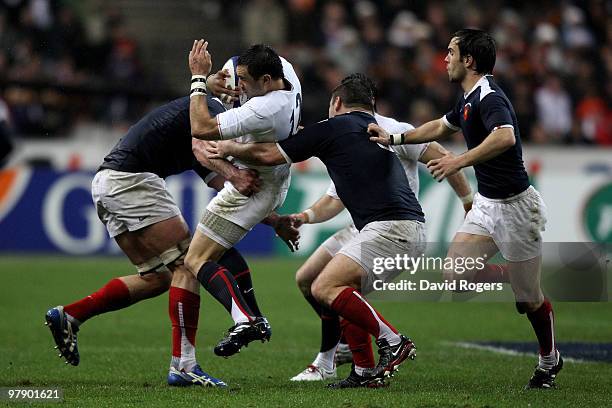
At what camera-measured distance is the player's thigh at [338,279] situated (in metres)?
7.28

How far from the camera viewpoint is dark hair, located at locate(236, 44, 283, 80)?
7.35 metres

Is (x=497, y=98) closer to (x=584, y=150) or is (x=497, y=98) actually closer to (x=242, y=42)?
(x=584, y=150)

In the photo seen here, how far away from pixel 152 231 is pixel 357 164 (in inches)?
62.4

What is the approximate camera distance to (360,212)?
7441mm

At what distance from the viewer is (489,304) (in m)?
14.2

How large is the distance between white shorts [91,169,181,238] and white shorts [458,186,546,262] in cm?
224

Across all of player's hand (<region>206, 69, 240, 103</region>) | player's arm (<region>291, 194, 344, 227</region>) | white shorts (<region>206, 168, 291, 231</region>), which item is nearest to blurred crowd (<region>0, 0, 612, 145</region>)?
player's arm (<region>291, 194, 344, 227</region>)

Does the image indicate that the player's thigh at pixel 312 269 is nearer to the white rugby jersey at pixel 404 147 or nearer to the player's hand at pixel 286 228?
the player's hand at pixel 286 228

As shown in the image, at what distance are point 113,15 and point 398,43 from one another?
537cm

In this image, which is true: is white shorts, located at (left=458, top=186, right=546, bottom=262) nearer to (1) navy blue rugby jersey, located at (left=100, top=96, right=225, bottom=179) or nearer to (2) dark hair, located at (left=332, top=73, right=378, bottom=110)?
(2) dark hair, located at (left=332, top=73, right=378, bottom=110)

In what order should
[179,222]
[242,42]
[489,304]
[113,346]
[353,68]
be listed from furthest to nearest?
1. [242,42]
2. [353,68]
3. [489,304]
4. [113,346]
5. [179,222]

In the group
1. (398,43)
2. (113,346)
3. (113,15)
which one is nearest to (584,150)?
(398,43)

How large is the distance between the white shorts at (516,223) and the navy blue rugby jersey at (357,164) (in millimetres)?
672

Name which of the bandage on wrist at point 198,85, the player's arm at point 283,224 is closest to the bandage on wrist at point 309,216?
the player's arm at point 283,224
